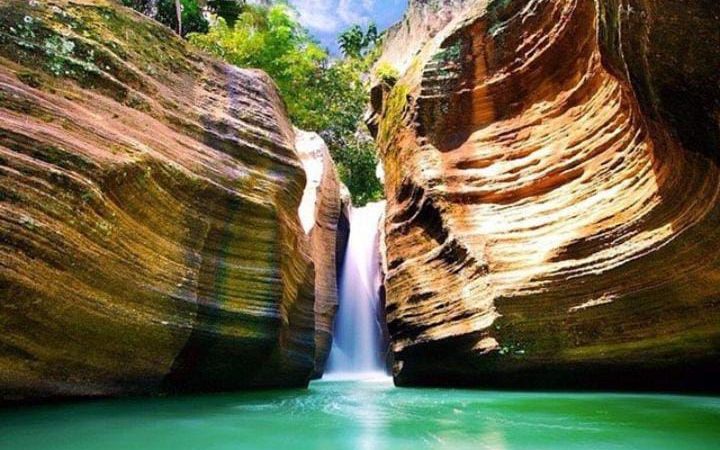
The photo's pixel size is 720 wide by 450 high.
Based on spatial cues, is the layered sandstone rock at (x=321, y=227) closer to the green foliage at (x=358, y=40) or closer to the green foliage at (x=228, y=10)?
the green foliage at (x=228, y=10)

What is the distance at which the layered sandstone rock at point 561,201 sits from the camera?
489 centimetres

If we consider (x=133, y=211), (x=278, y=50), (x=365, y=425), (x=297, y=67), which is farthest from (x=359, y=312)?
(x=365, y=425)

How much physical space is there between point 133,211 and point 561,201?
5.46 metres

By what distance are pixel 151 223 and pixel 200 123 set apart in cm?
161

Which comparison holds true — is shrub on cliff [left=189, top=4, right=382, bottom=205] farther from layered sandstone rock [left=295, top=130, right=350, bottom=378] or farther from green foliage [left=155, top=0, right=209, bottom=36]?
layered sandstone rock [left=295, top=130, right=350, bottom=378]

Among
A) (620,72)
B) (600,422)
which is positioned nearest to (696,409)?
(600,422)

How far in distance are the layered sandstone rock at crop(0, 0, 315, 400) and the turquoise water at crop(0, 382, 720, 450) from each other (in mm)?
487

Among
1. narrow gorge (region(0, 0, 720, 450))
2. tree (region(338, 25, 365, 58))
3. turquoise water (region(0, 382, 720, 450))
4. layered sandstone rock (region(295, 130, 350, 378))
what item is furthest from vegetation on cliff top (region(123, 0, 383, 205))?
turquoise water (region(0, 382, 720, 450))

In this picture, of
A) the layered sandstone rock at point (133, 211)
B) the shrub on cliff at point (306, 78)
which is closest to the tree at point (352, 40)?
the shrub on cliff at point (306, 78)

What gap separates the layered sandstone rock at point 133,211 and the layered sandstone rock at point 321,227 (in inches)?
132

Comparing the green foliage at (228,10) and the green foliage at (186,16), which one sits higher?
the green foliage at (228,10)

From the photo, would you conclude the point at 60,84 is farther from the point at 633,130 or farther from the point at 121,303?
the point at 633,130

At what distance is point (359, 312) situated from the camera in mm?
14828

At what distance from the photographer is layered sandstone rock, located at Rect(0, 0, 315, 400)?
422cm
